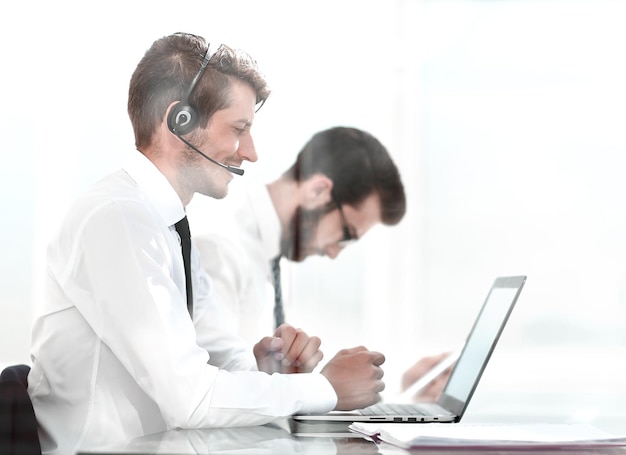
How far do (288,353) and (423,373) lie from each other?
58 cm

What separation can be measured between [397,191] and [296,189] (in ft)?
1.07

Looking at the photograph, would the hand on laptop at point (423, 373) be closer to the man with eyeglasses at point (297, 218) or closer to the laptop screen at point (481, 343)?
the laptop screen at point (481, 343)

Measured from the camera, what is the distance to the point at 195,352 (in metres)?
1.30

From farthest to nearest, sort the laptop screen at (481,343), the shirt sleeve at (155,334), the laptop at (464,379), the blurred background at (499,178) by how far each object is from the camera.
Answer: the blurred background at (499,178), the laptop screen at (481,343), the laptop at (464,379), the shirt sleeve at (155,334)

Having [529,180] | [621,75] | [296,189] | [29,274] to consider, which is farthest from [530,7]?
[29,274]

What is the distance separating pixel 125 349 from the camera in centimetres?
133

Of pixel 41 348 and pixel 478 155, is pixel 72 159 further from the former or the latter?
pixel 478 155

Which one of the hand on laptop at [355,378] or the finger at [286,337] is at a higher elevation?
the hand on laptop at [355,378]

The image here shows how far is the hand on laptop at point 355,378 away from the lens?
146cm

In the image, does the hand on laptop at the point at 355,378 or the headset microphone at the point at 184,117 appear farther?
the headset microphone at the point at 184,117

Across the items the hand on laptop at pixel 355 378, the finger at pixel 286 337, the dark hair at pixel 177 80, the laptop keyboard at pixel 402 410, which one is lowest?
the laptop keyboard at pixel 402 410

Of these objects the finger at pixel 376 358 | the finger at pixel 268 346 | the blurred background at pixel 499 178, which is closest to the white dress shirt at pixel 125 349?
the finger at pixel 376 358

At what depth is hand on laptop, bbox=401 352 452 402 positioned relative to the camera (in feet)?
6.66

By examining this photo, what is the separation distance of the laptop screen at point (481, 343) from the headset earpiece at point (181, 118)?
→ 0.71 metres
